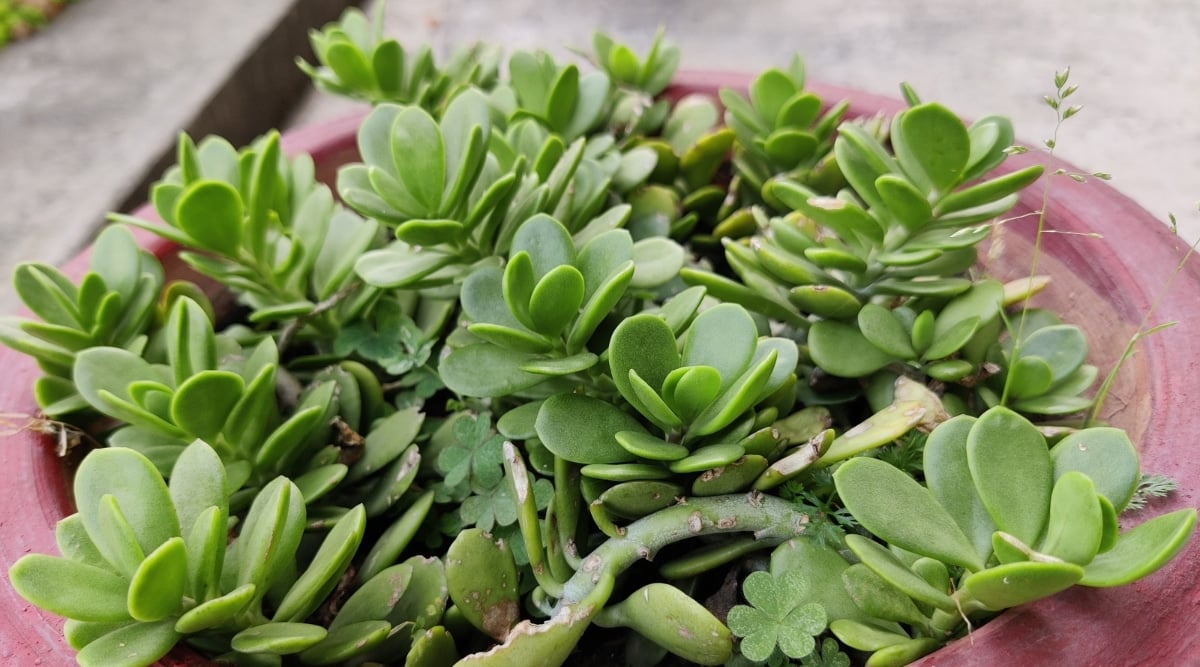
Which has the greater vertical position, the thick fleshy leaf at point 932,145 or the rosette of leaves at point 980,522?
the thick fleshy leaf at point 932,145

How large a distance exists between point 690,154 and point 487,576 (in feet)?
1.93

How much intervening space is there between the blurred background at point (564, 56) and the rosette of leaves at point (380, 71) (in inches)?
48.1

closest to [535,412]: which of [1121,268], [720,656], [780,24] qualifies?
[720,656]

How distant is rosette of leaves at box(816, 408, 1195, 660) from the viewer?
48cm

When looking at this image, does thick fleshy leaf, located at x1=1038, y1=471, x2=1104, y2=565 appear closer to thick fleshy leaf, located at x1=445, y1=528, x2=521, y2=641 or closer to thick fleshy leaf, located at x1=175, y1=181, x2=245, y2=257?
thick fleshy leaf, located at x1=445, y1=528, x2=521, y2=641

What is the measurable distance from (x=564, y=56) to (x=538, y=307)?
6.48 ft

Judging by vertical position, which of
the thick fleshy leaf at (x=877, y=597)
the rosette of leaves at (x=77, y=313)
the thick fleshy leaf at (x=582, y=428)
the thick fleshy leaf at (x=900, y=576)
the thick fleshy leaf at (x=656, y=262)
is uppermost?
the thick fleshy leaf at (x=656, y=262)

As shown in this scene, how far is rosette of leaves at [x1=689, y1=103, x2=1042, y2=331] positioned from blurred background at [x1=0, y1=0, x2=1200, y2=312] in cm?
129

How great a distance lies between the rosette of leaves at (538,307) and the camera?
0.60m

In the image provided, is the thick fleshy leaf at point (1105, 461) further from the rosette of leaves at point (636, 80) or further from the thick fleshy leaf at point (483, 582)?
the rosette of leaves at point (636, 80)

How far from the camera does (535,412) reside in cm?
69

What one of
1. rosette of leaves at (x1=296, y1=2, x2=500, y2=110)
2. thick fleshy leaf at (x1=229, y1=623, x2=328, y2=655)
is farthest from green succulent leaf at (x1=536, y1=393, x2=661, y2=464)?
rosette of leaves at (x1=296, y1=2, x2=500, y2=110)

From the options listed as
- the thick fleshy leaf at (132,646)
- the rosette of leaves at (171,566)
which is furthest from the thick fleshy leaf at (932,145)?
the thick fleshy leaf at (132,646)

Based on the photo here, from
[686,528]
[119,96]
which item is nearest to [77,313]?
[686,528]
